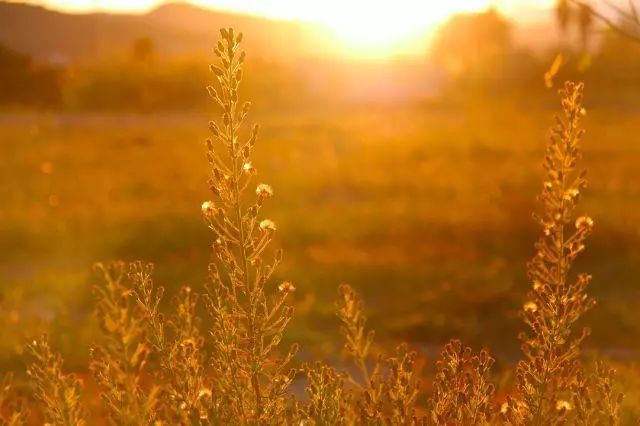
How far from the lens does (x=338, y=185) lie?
17484 mm

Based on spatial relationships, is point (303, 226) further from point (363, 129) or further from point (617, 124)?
point (617, 124)

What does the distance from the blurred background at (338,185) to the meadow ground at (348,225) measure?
4 cm

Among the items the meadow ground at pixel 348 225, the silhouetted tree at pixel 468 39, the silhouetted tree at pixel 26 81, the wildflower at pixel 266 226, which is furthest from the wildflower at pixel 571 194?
the silhouetted tree at pixel 468 39

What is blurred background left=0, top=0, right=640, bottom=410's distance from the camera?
889 centimetres

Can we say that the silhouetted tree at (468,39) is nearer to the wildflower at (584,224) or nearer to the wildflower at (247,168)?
the wildflower at (584,224)

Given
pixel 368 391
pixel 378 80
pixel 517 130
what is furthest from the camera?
pixel 378 80

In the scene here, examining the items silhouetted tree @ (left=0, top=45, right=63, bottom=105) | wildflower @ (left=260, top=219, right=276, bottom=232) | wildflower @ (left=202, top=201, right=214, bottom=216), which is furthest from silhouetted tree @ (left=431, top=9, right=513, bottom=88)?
wildflower @ (left=202, top=201, right=214, bottom=216)

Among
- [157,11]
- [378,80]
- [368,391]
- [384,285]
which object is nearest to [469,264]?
[384,285]

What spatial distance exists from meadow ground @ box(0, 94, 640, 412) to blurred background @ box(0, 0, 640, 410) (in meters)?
0.04

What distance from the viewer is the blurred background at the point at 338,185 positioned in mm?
8891

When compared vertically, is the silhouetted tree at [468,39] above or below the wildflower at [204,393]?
above

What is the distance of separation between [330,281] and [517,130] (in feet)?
63.5

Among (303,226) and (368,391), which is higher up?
(368,391)

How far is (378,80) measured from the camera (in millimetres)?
49125
